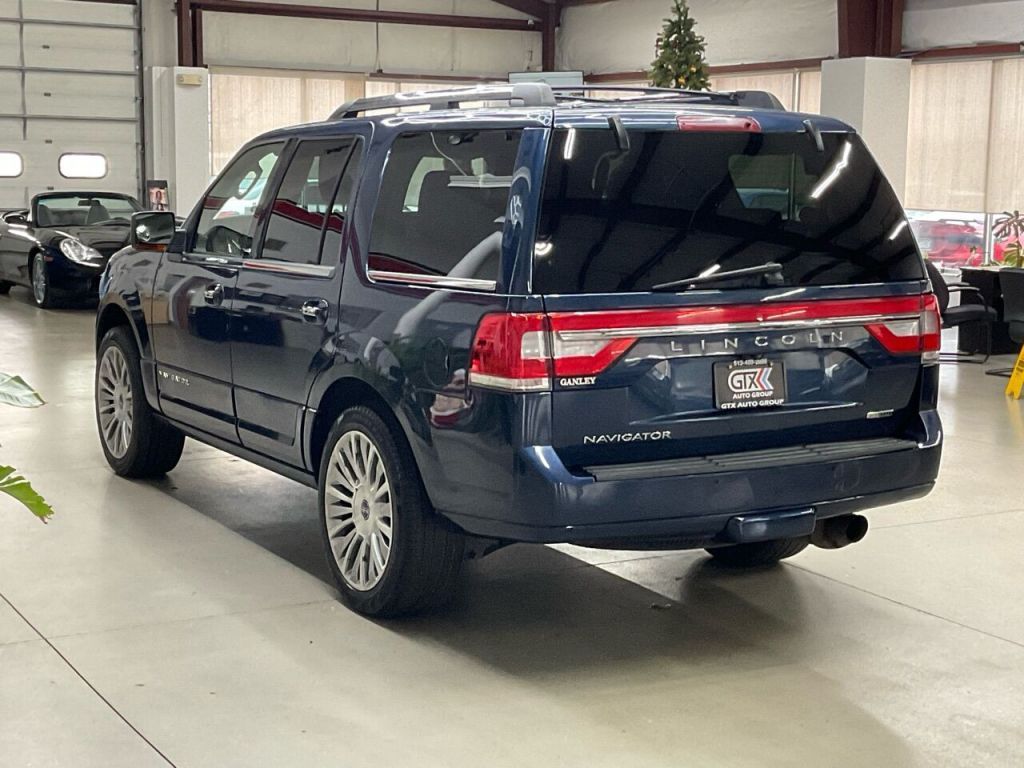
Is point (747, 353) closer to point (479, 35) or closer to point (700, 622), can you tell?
point (700, 622)

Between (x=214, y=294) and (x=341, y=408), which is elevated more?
(x=214, y=294)

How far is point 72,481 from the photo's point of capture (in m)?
7.00

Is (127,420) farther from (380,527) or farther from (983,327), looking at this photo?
(983,327)

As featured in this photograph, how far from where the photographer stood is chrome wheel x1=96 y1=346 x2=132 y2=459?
691cm

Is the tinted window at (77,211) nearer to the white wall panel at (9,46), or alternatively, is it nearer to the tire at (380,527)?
the white wall panel at (9,46)

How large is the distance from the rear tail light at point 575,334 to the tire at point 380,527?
558 millimetres

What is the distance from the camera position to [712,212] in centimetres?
443

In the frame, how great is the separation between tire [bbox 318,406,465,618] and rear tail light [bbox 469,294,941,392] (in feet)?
1.83

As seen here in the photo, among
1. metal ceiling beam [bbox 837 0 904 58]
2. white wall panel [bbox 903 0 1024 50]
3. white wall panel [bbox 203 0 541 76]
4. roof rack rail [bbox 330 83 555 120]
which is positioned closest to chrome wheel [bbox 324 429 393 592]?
roof rack rail [bbox 330 83 555 120]

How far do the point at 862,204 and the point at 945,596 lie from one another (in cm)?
157

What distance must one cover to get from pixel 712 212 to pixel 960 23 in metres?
13.6

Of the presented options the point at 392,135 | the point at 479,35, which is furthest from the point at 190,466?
the point at 479,35

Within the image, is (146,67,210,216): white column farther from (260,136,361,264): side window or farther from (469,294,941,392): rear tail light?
(469,294,941,392): rear tail light

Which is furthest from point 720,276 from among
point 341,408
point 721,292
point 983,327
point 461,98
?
point 983,327
